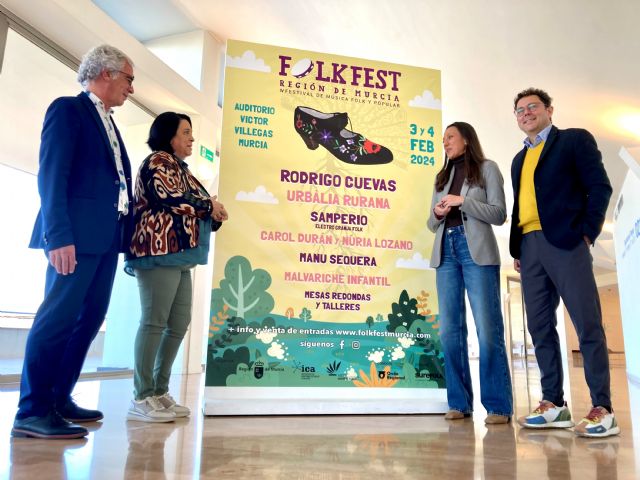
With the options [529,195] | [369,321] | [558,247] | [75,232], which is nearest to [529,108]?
[529,195]

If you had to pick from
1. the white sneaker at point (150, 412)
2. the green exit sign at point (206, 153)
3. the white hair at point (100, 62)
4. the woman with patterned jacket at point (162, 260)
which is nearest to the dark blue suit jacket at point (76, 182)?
the white hair at point (100, 62)

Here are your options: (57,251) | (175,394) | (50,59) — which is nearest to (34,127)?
(50,59)

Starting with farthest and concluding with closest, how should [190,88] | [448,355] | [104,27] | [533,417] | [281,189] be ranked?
[190,88]
[104,27]
[281,189]
[448,355]
[533,417]

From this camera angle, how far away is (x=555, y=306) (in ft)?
6.72

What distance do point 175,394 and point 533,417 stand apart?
6.70 feet

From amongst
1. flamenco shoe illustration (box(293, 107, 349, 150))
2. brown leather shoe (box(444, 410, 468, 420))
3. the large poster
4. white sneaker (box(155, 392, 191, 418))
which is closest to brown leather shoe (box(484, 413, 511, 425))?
brown leather shoe (box(444, 410, 468, 420))

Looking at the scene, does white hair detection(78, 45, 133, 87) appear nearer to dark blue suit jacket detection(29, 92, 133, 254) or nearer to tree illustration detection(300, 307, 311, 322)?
dark blue suit jacket detection(29, 92, 133, 254)

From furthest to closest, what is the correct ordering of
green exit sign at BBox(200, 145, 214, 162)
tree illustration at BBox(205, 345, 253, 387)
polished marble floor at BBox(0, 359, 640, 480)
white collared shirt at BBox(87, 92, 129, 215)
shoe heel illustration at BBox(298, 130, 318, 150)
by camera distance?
green exit sign at BBox(200, 145, 214, 162) → shoe heel illustration at BBox(298, 130, 318, 150) → tree illustration at BBox(205, 345, 253, 387) → white collared shirt at BBox(87, 92, 129, 215) → polished marble floor at BBox(0, 359, 640, 480)

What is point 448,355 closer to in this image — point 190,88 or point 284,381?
point 284,381

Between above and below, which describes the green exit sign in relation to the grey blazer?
above

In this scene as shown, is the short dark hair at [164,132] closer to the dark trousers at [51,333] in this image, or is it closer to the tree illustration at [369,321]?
the dark trousers at [51,333]

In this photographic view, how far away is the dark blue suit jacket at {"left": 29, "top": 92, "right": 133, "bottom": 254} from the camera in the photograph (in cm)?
161

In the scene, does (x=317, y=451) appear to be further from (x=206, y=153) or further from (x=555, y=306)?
(x=206, y=153)

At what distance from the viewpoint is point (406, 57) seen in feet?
17.7
